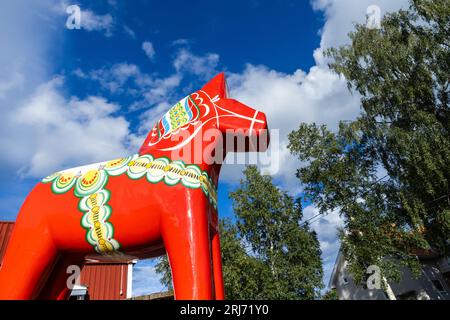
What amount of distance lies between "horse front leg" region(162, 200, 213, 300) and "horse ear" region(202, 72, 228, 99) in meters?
1.58

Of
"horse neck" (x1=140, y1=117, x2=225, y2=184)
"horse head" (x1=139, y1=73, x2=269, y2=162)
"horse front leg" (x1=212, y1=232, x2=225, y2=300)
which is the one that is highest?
"horse head" (x1=139, y1=73, x2=269, y2=162)

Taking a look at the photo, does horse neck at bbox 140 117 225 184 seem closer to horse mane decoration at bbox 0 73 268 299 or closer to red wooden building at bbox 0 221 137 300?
horse mane decoration at bbox 0 73 268 299

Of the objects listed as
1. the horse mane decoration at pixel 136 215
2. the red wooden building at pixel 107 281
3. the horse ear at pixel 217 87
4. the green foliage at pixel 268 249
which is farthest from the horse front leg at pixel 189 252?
the green foliage at pixel 268 249

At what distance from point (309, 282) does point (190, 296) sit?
13.6m

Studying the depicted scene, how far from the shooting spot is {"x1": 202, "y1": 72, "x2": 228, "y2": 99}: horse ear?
3.86 meters

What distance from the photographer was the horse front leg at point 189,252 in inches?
102

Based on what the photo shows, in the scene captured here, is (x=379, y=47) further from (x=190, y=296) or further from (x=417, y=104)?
(x=190, y=296)

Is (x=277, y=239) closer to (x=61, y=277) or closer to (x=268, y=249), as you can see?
(x=268, y=249)

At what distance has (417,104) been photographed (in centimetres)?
1197

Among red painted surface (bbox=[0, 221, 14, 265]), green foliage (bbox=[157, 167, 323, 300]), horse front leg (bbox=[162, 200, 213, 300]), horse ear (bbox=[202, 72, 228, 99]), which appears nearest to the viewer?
horse front leg (bbox=[162, 200, 213, 300])

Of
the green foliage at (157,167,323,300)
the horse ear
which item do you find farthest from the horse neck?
the green foliage at (157,167,323,300)

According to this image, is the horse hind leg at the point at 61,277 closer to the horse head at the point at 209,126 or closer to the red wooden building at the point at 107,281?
the horse head at the point at 209,126

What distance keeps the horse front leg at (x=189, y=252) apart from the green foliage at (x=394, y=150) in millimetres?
9898
